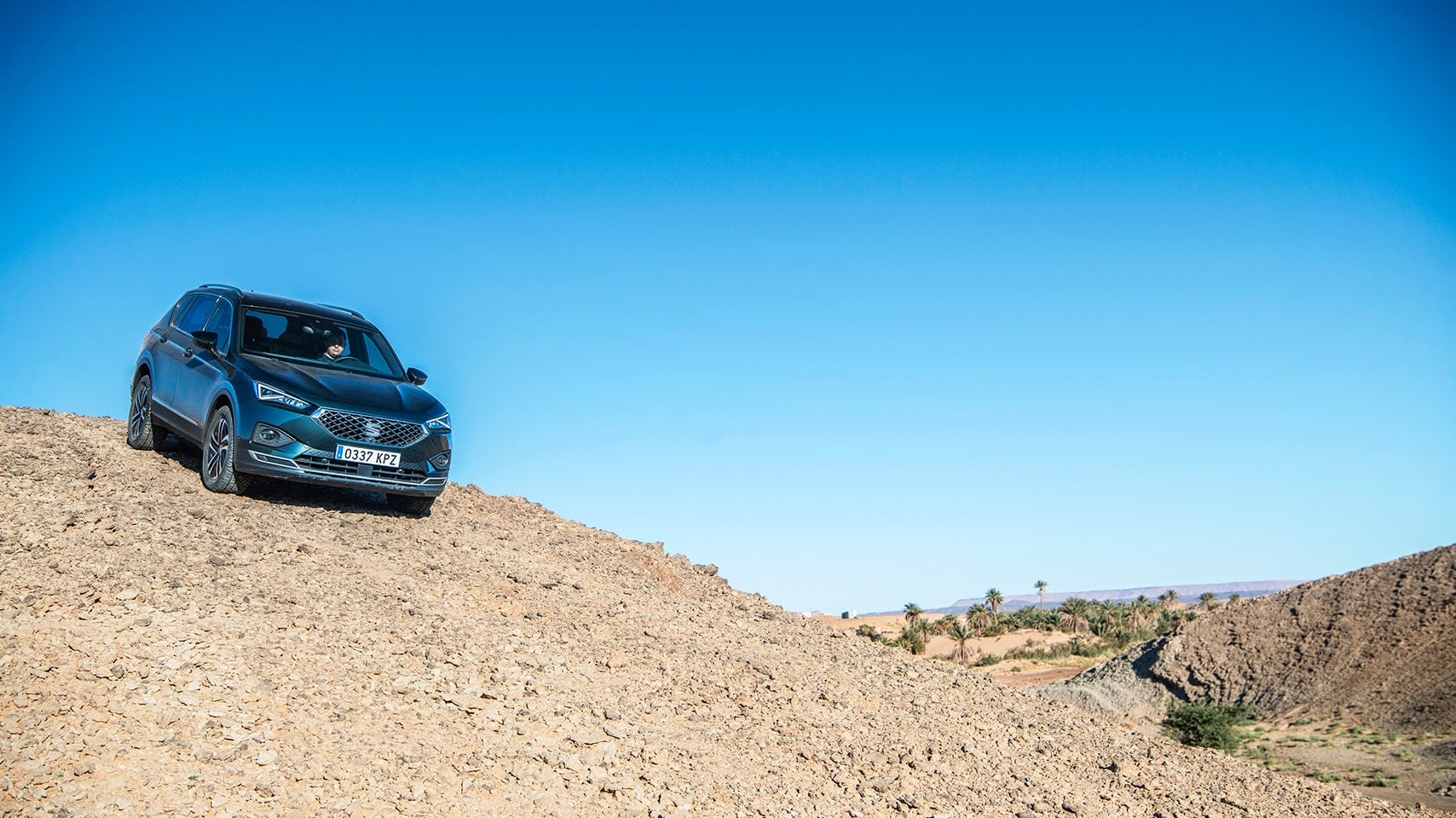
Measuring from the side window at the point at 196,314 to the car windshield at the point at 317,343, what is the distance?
3.00 ft

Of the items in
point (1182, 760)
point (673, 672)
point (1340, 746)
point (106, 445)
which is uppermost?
point (106, 445)

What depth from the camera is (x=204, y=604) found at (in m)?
8.34

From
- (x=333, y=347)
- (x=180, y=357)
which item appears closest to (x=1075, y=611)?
(x=333, y=347)

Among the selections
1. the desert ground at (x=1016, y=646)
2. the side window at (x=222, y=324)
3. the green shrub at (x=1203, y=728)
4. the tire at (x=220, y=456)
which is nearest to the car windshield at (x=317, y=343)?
the side window at (x=222, y=324)

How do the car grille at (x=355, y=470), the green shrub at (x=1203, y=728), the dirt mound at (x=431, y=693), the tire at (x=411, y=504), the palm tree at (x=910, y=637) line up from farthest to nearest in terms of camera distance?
the palm tree at (x=910, y=637)
the green shrub at (x=1203, y=728)
the tire at (x=411, y=504)
the car grille at (x=355, y=470)
the dirt mound at (x=431, y=693)

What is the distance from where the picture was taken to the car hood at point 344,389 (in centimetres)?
1072

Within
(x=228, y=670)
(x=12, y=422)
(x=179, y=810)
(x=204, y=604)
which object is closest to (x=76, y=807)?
(x=179, y=810)

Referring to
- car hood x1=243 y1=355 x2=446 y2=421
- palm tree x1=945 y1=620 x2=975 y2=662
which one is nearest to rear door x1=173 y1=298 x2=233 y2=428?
car hood x1=243 y1=355 x2=446 y2=421

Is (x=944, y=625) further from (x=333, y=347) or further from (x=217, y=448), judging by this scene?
(x=217, y=448)

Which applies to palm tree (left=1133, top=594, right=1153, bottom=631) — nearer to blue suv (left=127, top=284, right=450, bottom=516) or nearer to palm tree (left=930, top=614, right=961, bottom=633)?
palm tree (left=930, top=614, right=961, bottom=633)

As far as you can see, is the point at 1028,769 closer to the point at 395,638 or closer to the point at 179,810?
the point at 395,638

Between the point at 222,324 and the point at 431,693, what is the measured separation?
6.36 metres

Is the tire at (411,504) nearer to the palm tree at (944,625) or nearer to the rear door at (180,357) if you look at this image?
the rear door at (180,357)

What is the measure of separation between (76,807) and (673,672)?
501 cm
